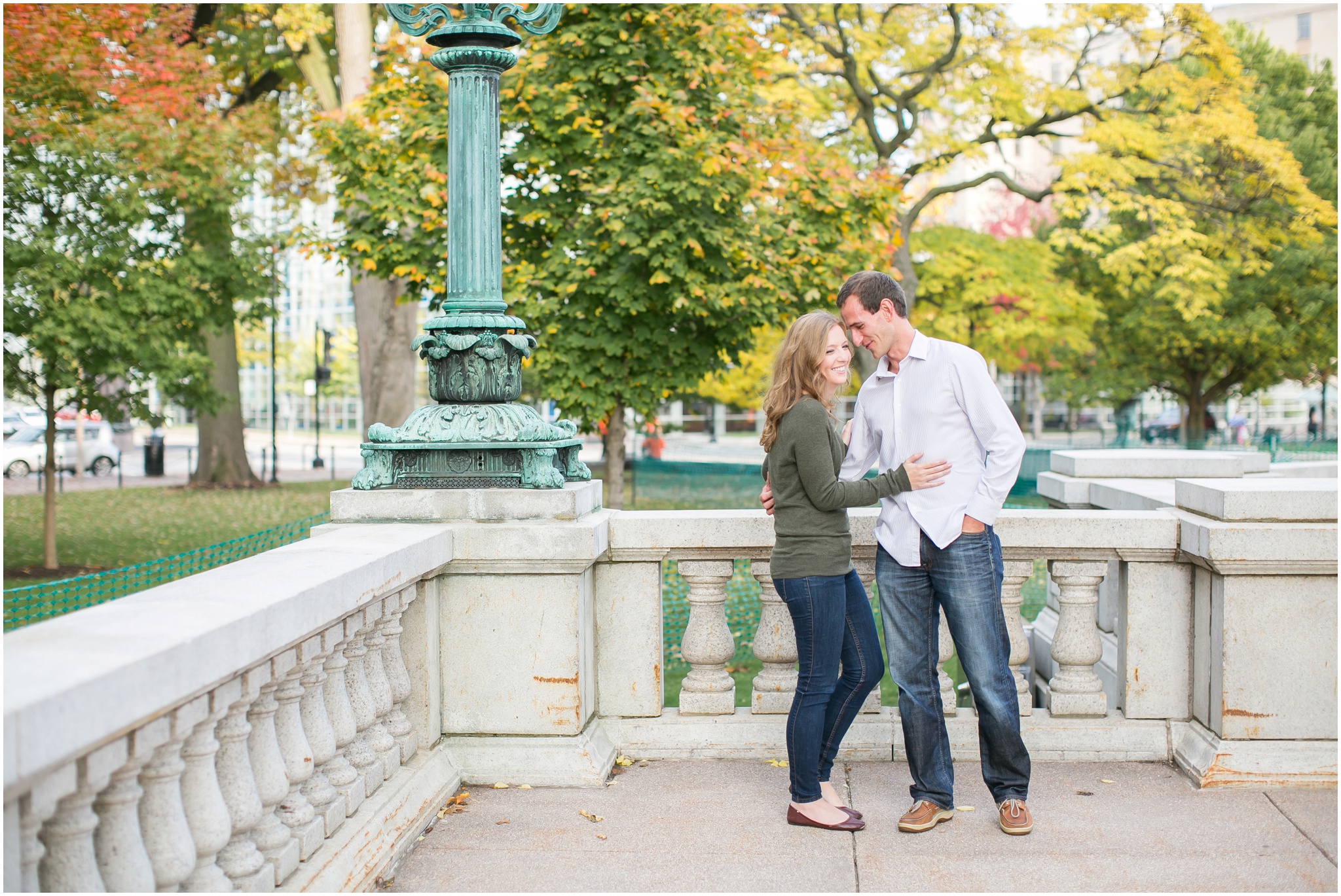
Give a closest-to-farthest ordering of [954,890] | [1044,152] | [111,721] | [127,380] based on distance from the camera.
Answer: [111,721] → [954,890] → [127,380] → [1044,152]

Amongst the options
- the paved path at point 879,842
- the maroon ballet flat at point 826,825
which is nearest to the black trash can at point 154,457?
the paved path at point 879,842

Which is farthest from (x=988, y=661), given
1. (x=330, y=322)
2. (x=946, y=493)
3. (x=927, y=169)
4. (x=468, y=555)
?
(x=330, y=322)

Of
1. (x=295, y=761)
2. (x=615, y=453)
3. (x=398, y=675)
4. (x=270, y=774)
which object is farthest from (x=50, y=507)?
(x=270, y=774)

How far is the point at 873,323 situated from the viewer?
387 centimetres

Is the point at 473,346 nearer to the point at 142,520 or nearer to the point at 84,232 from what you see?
the point at 84,232

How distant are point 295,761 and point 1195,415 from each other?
3805cm

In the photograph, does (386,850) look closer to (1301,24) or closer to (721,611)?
(721,611)

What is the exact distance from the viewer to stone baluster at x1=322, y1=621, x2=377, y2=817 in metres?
3.52

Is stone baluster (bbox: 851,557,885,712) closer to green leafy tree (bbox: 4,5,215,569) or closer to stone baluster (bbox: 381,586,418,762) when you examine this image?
stone baluster (bbox: 381,586,418,762)

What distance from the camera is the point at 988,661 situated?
3.84 m

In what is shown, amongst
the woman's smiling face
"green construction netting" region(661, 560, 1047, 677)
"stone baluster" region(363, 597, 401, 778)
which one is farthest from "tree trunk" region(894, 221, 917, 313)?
"stone baluster" region(363, 597, 401, 778)

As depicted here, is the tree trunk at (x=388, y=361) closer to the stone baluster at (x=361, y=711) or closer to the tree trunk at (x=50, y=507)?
the tree trunk at (x=50, y=507)

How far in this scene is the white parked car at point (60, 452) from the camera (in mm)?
33000

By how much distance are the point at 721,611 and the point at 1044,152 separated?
234ft
